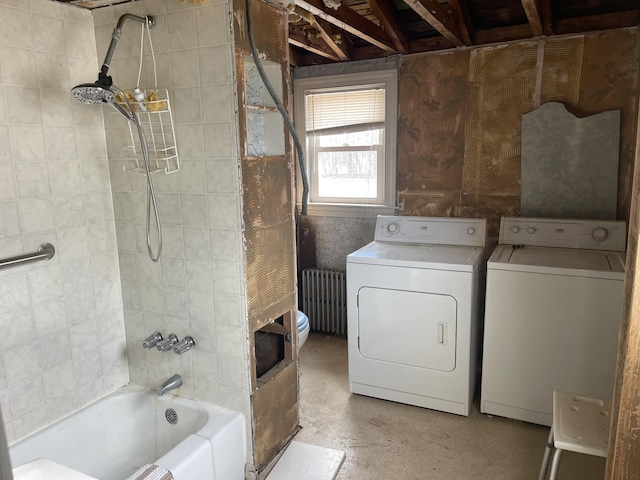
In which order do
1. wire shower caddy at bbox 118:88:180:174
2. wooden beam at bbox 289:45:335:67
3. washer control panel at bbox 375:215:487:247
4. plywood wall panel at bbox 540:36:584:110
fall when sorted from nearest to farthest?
1. wire shower caddy at bbox 118:88:180:174
2. plywood wall panel at bbox 540:36:584:110
3. washer control panel at bbox 375:215:487:247
4. wooden beam at bbox 289:45:335:67

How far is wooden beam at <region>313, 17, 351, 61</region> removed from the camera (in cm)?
284

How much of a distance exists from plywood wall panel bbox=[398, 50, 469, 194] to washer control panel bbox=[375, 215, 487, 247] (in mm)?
353

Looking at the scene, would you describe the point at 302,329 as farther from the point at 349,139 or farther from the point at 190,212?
the point at 349,139

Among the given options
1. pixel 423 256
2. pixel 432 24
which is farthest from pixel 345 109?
pixel 423 256

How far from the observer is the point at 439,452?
2.31 metres

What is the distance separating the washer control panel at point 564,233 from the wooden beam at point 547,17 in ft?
3.55

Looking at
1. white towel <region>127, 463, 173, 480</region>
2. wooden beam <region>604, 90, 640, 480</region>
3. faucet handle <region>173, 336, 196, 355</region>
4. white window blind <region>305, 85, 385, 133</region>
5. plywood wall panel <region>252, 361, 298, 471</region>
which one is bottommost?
plywood wall panel <region>252, 361, 298, 471</region>

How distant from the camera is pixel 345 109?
3.51m

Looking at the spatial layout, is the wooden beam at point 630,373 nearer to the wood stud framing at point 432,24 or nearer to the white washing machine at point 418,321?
the white washing machine at point 418,321

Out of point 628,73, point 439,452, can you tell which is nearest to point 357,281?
point 439,452

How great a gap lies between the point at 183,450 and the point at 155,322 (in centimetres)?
65

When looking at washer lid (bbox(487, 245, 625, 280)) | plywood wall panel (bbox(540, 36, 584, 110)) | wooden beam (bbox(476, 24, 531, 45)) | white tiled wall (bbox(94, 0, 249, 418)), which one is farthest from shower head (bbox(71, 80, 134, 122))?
plywood wall panel (bbox(540, 36, 584, 110))

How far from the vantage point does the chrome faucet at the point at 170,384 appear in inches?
84.9

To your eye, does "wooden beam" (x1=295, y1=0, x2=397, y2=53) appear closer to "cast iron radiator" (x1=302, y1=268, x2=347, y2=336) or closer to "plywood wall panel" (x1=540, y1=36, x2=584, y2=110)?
"plywood wall panel" (x1=540, y1=36, x2=584, y2=110)
